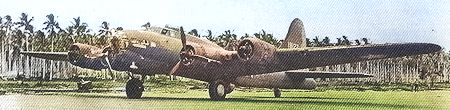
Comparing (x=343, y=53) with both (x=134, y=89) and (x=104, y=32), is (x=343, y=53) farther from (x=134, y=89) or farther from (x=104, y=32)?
(x=104, y=32)

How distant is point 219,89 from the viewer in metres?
7.35

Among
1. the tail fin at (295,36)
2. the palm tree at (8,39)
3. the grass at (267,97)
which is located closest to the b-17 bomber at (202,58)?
the tail fin at (295,36)

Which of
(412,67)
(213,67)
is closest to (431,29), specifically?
(412,67)

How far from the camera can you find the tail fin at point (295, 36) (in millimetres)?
7102

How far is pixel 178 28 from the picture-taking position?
288 inches

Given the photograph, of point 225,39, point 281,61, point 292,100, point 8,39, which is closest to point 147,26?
point 225,39

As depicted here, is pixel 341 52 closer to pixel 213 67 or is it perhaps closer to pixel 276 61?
pixel 276 61

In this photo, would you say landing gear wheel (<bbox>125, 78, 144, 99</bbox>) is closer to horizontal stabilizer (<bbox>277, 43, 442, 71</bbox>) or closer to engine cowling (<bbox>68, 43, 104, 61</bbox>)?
engine cowling (<bbox>68, 43, 104, 61</bbox>)

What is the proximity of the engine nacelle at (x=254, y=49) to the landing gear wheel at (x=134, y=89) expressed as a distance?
120 centimetres

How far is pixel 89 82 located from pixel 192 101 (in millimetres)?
1239

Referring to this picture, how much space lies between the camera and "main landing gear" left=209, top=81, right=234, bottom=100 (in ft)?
24.2

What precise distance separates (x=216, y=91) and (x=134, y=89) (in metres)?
0.92

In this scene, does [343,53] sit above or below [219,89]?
above

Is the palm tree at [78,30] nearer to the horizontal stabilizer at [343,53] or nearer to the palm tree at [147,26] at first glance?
the palm tree at [147,26]
